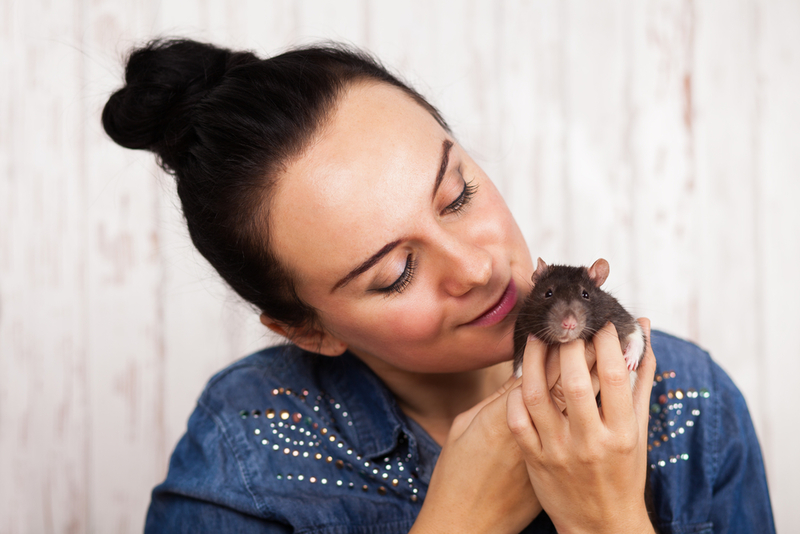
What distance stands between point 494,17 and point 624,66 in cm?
81

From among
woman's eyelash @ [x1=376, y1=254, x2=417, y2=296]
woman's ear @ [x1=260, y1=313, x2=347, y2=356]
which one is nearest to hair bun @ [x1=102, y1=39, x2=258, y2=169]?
woman's ear @ [x1=260, y1=313, x2=347, y2=356]

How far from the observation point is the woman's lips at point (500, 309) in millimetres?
1844

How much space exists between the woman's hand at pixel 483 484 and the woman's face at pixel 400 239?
0.80 ft

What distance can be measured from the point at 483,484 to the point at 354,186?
955 mm

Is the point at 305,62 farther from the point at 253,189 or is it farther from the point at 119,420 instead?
the point at 119,420

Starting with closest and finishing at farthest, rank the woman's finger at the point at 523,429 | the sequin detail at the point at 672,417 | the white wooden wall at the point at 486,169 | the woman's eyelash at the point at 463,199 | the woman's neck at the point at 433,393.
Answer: the woman's finger at the point at 523,429
the woman's eyelash at the point at 463,199
the sequin detail at the point at 672,417
the woman's neck at the point at 433,393
the white wooden wall at the point at 486,169

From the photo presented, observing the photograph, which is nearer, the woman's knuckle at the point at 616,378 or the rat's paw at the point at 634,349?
the woman's knuckle at the point at 616,378

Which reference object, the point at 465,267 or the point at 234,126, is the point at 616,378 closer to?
the point at 465,267

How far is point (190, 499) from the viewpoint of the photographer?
204cm

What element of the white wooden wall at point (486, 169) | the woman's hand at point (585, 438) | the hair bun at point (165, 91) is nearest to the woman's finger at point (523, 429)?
the woman's hand at point (585, 438)

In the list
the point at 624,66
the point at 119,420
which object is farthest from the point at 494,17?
the point at 119,420

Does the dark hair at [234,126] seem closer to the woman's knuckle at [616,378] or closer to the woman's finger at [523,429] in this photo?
the woman's finger at [523,429]

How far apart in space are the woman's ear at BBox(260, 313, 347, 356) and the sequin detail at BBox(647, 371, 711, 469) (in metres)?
1.19

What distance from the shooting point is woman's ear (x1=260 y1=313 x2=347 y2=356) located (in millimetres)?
2105
